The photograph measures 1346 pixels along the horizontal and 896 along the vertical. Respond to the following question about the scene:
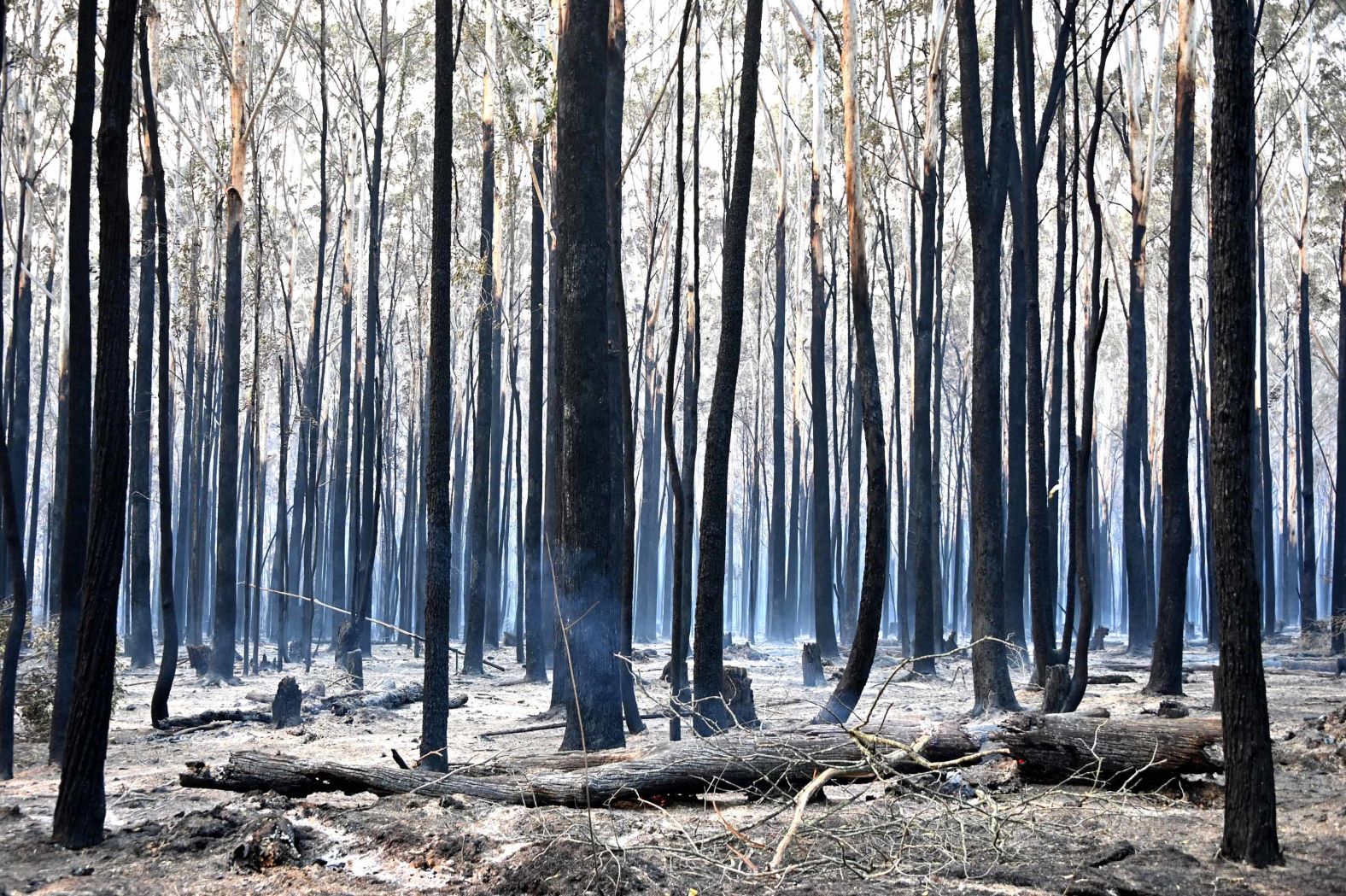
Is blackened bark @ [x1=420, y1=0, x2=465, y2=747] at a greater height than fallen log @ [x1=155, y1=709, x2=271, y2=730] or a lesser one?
greater

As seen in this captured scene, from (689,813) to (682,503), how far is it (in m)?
3.14

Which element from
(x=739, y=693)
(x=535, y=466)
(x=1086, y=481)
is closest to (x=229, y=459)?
(x=535, y=466)

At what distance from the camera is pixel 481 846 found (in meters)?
4.59

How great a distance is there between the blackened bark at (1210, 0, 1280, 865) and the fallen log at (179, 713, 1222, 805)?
0.94 meters

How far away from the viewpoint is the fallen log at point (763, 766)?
5172mm

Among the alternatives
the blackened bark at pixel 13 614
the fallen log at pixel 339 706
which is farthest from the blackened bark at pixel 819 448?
the blackened bark at pixel 13 614

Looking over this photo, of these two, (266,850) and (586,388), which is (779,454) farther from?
(266,850)

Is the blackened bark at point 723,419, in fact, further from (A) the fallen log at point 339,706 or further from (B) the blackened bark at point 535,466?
(B) the blackened bark at point 535,466

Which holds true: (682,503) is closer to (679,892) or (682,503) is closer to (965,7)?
(679,892)

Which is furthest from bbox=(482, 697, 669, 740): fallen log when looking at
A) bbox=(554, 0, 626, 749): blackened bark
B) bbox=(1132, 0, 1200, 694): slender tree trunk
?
bbox=(1132, 0, 1200, 694): slender tree trunk

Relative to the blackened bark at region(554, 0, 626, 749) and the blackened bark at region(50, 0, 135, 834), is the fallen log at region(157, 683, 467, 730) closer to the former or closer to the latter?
the blackened bark at region(554, 0, 626, 749)

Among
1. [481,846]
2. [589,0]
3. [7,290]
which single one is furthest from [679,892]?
[7,290]

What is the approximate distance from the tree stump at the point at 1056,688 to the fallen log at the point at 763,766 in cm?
185

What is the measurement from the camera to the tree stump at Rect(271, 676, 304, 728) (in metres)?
9.39
